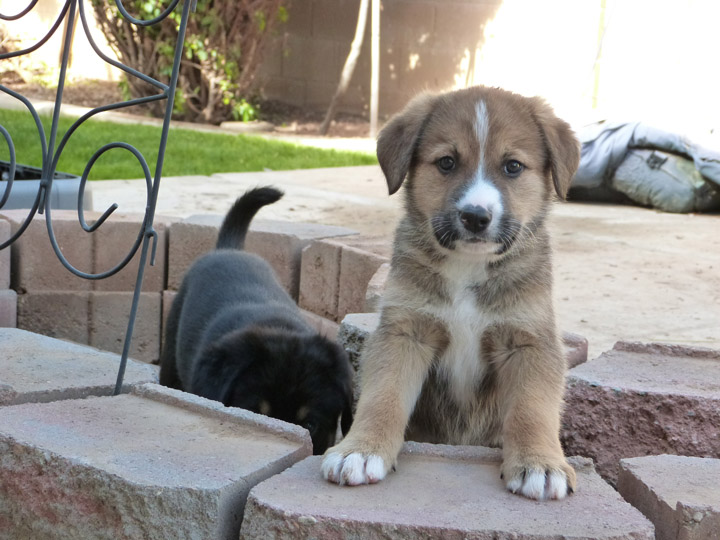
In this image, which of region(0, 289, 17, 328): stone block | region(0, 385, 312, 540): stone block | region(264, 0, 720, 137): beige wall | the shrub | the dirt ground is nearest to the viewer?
region(0, 385, 312, 540): stone block

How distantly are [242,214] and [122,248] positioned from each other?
84cm

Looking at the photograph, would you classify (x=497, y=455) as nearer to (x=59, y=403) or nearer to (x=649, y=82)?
(x=59, y=403)

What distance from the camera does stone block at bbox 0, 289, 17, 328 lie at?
4465mm

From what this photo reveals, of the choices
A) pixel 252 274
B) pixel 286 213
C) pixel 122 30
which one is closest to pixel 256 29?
pixel 122 30

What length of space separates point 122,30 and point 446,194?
10598 millimetres

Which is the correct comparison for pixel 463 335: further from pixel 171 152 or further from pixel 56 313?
pixel 171 152

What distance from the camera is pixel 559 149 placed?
115 inches

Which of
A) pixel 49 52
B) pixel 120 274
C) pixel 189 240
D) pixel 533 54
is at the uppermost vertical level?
pixel 533 54

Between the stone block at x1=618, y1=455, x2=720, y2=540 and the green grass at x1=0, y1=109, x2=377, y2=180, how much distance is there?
20.2 feet

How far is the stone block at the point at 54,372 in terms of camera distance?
282 centimetres

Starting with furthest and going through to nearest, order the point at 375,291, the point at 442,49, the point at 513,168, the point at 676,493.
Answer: the point at 442,49
the point at 375,291
the point at 513,168
the point at 676,493

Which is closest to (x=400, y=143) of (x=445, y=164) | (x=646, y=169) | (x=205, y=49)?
(x=445, y=164)

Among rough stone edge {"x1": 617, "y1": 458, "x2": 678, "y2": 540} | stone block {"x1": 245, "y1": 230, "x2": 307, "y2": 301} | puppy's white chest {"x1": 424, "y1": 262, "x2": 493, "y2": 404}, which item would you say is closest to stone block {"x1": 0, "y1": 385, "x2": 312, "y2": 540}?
puppy's white chest {"x1": 424, "y1": 262, "x2": 493, "y2": 404}

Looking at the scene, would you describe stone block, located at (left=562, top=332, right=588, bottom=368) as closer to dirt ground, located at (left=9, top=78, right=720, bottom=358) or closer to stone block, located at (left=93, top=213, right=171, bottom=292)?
dirt ground, located at (left=9, top=78, right=720, bottom=358)
